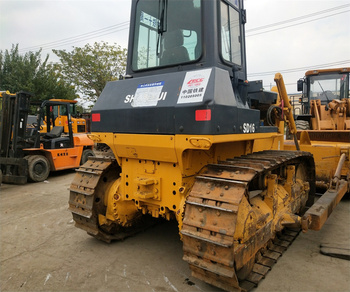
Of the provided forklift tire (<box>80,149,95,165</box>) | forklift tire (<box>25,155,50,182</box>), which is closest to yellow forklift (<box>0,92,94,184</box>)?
forklift tire (<box>25,155,50,182</box>)

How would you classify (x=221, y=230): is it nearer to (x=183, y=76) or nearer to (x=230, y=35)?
(x=183, y=76)

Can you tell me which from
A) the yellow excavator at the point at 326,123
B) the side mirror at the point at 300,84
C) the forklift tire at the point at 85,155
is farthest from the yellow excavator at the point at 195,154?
the forklift tire at the point at 85,155

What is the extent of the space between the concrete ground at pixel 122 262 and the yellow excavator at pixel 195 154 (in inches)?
9.4

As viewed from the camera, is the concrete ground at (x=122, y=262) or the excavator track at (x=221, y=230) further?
the concrete ground at (x=122, y=262)

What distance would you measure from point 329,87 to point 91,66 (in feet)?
63.2

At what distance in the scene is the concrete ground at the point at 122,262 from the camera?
2834mm

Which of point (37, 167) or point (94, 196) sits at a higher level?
point (94, 196)

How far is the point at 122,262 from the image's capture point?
329 cm

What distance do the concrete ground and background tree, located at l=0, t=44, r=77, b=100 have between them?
19.7m

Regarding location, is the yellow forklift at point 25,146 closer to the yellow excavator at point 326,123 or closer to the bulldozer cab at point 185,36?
the bulldozer cab at point 185,36

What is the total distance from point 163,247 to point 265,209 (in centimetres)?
143

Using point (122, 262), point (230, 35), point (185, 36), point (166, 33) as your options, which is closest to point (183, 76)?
point (185, 36)

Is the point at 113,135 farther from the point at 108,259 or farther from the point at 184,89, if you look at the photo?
the point at 108,259

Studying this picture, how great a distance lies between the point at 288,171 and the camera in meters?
3.78
